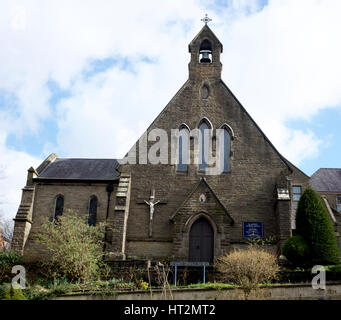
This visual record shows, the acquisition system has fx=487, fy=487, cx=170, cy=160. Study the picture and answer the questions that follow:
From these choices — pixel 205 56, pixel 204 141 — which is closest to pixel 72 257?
pixel 204 141

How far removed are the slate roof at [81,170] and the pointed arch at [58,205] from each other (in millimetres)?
1253

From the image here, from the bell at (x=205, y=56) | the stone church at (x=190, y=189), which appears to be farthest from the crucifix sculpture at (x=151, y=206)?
the bell at (x=205, y=56)

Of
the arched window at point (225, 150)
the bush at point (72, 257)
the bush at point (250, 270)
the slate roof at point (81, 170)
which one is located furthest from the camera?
the slate roof at point (81, 170)

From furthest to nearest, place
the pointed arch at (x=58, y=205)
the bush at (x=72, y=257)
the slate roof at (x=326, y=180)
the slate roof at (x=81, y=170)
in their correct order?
the slate roof at (x=326, y=180), the slate roof at (x=81, y=170), the pointed arch at (x=58, y=205), the bush at (x=72, y=257)

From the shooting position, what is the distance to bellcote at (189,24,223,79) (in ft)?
104

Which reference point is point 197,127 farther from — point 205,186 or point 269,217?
point 269,217

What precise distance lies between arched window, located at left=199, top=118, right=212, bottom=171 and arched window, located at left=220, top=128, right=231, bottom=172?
913 millimetres

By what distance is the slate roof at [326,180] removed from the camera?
54.7 m

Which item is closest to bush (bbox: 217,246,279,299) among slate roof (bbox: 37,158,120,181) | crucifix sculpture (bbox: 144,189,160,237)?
crucifix sculpture (bbox: 144,189,160,237)

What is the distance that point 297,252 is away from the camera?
24016mm

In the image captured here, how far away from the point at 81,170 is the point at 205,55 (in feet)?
37.5

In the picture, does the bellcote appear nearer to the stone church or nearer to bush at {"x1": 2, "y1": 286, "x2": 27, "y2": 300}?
the stone church

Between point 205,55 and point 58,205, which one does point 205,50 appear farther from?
point 58,205

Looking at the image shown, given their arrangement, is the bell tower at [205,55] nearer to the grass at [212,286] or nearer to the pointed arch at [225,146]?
the pointed arch at [225,146]
